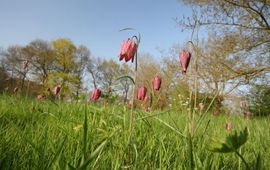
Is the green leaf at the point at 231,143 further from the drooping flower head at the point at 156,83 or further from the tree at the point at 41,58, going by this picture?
the tree at the point at 41,58

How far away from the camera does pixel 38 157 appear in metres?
0.99

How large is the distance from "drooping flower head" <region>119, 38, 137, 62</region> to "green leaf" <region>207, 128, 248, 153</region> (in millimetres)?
643

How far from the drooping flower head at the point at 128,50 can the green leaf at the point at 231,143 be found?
0.64 meters

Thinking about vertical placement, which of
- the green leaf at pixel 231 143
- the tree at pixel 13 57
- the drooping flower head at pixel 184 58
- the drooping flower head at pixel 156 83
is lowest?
the green leaf at pixel 231 143

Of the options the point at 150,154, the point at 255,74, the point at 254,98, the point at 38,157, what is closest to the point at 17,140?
the point at 38,157

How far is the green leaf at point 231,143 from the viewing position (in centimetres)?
51

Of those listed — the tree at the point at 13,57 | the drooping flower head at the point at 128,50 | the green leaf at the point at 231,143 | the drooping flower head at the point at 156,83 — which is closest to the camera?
the green leaf at the point at 231,143

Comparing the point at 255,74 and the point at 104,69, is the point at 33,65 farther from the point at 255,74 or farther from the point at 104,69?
the point at 255,74

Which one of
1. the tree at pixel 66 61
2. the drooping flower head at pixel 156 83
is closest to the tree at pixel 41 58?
the tree at pixel 66 61

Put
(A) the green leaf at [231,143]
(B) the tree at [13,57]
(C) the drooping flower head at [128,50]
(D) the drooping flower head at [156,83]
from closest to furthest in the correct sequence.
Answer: (A) the green leaf at [231,143], (C) the drooping flower head at [128,50], (D) the drooping flower head at [156,83], (B) the tree at [13,57]

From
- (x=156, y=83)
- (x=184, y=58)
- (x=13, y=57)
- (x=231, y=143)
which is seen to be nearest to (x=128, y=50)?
(x=184, y=58)

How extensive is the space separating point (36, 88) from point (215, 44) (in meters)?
25.0

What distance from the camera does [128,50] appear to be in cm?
113

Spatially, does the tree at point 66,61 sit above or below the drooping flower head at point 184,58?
above
